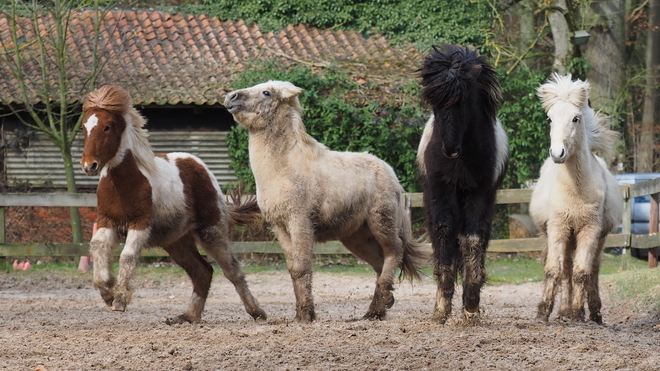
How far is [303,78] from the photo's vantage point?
58.9 ft

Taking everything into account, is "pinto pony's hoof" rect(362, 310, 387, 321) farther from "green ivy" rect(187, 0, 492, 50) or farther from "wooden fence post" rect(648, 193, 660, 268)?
"green ivy" rect(187, 0, 492, 50)

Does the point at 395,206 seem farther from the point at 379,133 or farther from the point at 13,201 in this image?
the point at 379,133

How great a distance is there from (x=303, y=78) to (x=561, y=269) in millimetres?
11211

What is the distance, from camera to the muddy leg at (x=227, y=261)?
8117 millimetres

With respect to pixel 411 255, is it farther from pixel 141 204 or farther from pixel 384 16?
pixel 384 16

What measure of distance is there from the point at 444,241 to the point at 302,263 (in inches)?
50.5

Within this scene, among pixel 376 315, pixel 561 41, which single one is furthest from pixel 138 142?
pixel 561 41

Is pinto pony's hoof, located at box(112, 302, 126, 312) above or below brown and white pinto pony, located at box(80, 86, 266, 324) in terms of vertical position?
below

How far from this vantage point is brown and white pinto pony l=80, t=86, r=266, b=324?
23.7ft

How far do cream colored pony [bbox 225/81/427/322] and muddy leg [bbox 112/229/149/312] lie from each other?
1.09m

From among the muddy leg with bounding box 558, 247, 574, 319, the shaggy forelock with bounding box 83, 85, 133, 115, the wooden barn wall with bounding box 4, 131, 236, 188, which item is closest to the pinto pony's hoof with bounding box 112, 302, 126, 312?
the shaggy forelock with bounding box 83, 85, 133, 115

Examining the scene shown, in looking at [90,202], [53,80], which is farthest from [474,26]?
[90,202]

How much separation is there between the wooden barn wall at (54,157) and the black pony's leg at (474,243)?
12735 mm

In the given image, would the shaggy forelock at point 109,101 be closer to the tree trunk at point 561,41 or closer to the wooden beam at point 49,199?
the wooden beam at point 49,199
